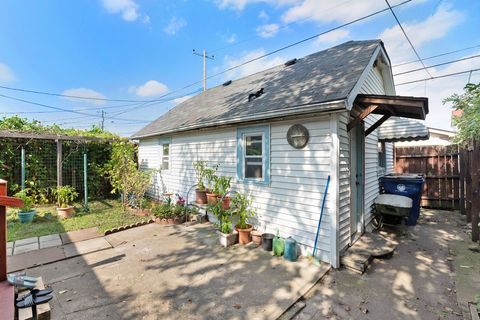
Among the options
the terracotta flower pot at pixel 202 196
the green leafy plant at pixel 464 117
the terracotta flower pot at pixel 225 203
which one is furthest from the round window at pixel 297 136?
the green leafy plant at pixel 464 117

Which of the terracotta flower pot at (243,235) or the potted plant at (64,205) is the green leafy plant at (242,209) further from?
the potted plant at (64,205)

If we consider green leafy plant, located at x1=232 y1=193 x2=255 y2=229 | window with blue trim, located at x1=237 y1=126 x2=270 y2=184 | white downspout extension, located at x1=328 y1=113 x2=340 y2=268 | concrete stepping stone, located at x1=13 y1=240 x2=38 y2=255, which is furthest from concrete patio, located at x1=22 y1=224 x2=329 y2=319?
window with blue trim, located at x1=237 y1=126 x2=270 y2=184

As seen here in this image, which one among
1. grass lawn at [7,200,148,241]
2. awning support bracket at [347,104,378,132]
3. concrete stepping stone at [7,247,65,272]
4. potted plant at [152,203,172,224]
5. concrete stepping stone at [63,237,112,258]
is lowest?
concrete stepping stone at [7,247,65,272]

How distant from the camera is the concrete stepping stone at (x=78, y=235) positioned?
5.18 meters

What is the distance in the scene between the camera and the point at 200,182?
6.49 meters

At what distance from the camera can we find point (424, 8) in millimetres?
6332

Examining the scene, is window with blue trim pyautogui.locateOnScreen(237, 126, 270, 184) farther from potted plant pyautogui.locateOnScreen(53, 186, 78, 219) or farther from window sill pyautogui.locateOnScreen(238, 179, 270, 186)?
potted plant pyautogui.locateOnScreen(53, 186, 78, 219)

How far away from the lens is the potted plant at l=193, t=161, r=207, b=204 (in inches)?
243

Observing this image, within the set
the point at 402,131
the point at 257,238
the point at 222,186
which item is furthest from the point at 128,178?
the point at 402,131

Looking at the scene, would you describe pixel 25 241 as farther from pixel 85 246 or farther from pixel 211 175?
pixel 211 175

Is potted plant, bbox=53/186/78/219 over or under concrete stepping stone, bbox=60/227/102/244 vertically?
over

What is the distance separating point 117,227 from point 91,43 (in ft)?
41.5

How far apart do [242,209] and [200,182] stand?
1.92 meters

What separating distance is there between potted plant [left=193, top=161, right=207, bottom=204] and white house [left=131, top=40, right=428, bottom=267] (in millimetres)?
259
